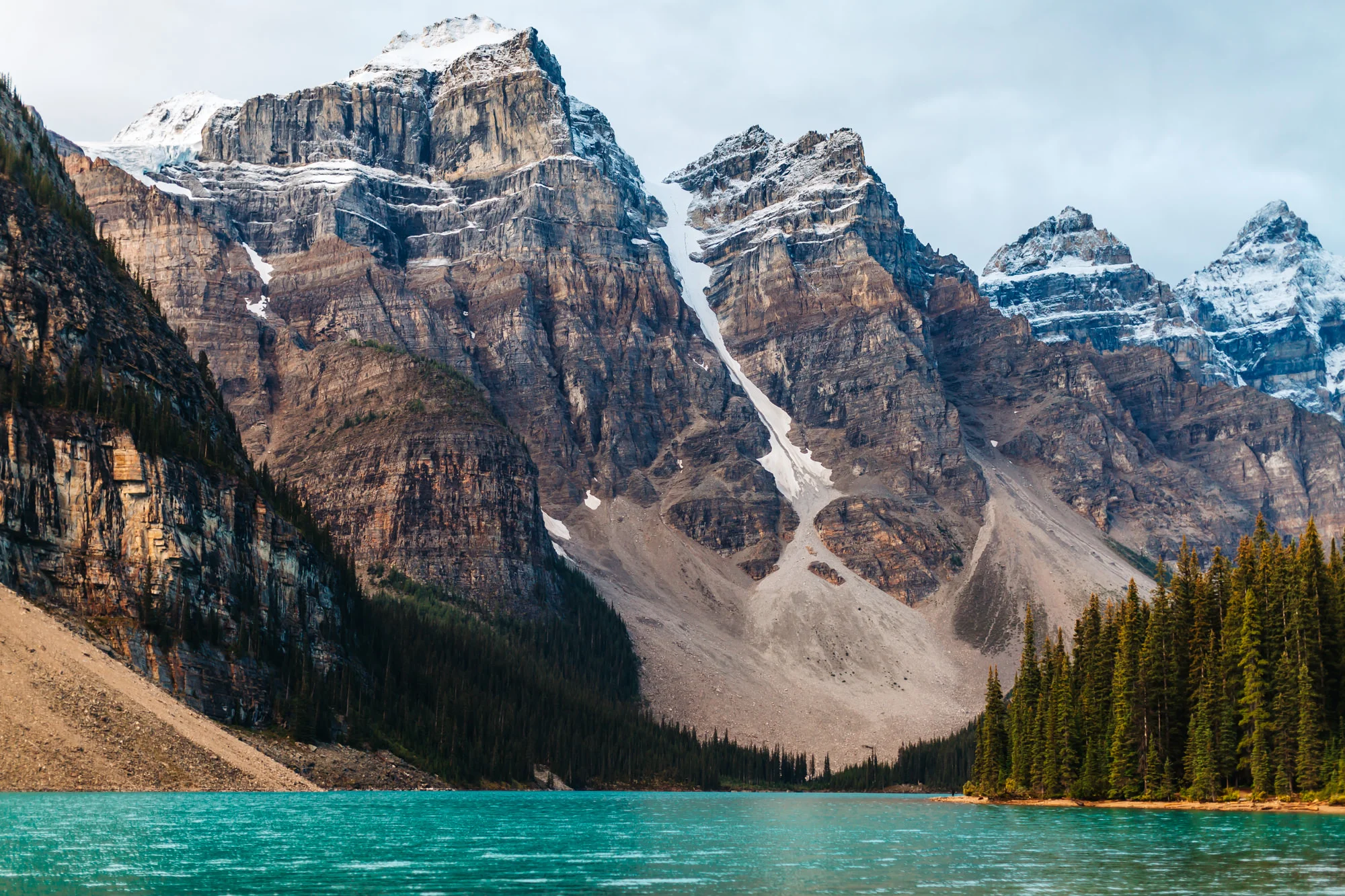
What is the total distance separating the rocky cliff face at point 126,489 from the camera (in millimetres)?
130875

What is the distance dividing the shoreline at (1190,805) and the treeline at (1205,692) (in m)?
0.77

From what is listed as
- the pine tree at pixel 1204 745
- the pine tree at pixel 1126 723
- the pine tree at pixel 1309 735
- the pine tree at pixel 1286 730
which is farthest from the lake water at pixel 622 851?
the pine tree at pixel 1126 723

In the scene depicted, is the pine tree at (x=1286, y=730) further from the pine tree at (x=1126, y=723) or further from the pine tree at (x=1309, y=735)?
the pine tree at (x=1126, y=723)

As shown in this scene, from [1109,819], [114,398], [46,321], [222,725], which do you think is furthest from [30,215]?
[1109,819]

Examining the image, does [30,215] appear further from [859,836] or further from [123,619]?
[859,836]

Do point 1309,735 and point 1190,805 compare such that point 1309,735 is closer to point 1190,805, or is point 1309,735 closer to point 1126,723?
point 1190,805

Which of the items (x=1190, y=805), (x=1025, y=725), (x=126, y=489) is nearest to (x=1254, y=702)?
(x=1190, y=805)

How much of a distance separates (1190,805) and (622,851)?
51.5 meters

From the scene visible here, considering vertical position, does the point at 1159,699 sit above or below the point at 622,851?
above

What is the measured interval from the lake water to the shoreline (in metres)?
1.50

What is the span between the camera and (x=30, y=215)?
15262 centimetres

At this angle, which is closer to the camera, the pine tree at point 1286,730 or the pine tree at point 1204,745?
the pine tree at point 1286,730

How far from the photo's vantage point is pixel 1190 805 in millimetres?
103500

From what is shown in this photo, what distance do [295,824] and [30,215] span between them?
96908 mm
